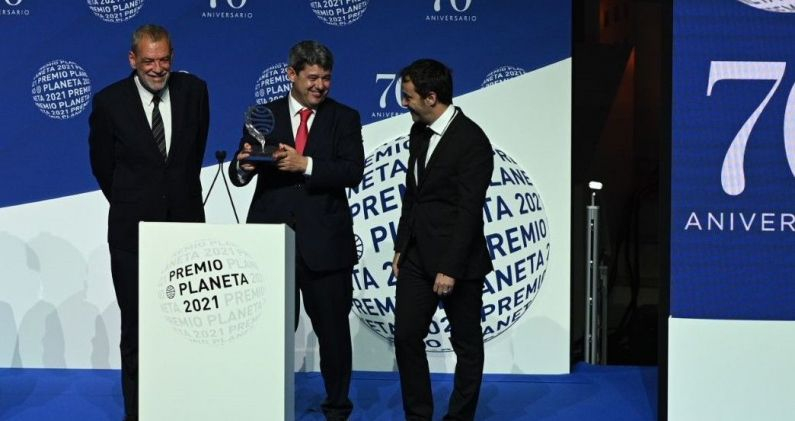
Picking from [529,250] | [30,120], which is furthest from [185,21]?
[529,250]

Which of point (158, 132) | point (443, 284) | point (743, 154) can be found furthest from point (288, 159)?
point (743, 154)

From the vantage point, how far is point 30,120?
631 centimetres

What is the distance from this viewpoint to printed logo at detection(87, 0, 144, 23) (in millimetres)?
6289

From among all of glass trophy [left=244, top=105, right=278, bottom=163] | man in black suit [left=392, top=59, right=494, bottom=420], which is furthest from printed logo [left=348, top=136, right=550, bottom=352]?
glass trophy [left=244, top=105, right=278, bottom=163]

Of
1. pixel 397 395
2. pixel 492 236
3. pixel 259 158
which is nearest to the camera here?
pixel 259 158

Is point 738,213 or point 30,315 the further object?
point 30,315

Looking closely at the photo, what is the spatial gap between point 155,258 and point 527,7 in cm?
287

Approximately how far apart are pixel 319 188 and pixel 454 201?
582mm

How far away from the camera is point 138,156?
487 cm

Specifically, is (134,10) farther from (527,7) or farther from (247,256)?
(247,256)

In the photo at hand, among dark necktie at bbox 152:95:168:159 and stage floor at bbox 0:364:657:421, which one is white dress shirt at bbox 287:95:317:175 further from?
stage floor at bbox 0:364:657:421

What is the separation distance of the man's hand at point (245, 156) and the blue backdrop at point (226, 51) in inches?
61.9

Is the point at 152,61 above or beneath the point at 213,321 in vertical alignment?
above

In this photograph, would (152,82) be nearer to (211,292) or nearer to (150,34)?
(150,34)
